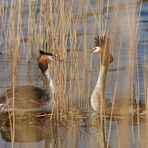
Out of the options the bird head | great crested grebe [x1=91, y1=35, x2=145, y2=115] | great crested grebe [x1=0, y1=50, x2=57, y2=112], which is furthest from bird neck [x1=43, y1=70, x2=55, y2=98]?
the bird head

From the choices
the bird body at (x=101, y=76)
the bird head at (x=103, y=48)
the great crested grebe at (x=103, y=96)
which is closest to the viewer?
the great crested grebe at (x=103, y=96)

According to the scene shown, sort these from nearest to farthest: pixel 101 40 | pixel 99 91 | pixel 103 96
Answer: pixel 101 40, pixel 103 96, pixel 99 91

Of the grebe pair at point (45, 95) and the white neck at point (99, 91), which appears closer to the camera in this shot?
the grebe pair at point (45, 95)

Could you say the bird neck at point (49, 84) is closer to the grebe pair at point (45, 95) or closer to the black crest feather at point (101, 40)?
the grebe pair at point (45, 95)

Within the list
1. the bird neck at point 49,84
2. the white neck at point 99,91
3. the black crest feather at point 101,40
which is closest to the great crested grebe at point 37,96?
the bird neck at point 49,84

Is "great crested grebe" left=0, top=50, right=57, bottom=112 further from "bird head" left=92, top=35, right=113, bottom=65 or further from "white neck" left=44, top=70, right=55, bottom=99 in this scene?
"bird head" left=92, top=35, right=113, bottom=65

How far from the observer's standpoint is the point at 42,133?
730cm

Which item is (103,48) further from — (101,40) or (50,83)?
(50,83)

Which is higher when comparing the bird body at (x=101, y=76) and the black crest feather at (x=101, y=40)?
the black crest feather at (x=101, y=40)

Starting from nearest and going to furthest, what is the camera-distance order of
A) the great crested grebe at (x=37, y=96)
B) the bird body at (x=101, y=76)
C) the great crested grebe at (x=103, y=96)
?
the great crested grebe at (x=103, y=96)
the great crested grebe at (x=37, y=96)
the bird body at (x=101, y=76)

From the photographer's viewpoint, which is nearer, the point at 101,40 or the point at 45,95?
the point at 101,40

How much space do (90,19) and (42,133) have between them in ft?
19.6

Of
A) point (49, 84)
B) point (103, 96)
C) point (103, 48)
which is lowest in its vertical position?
point (103, 96)

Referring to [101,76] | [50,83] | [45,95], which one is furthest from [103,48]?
[45,95]
